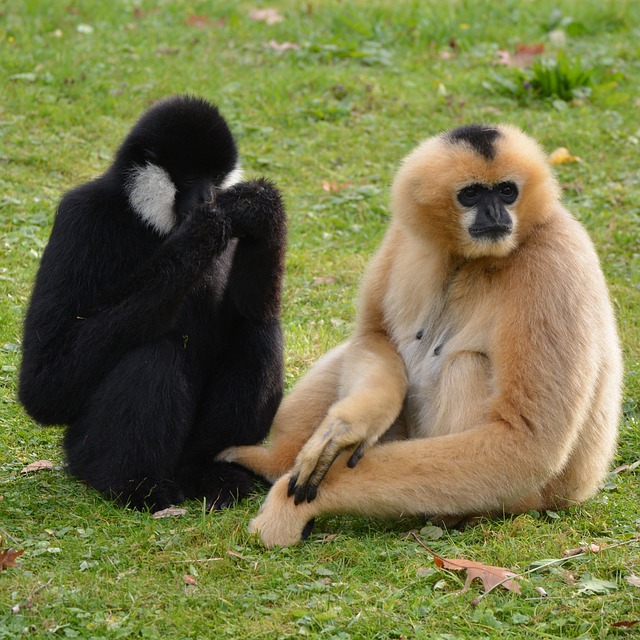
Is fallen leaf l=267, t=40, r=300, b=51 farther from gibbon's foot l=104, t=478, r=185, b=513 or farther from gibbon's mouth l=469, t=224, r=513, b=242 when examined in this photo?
gibbon's foot l=104, t=478, r=185, b=513

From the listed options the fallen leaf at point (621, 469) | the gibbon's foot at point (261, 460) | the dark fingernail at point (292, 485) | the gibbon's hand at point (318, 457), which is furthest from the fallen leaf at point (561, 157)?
the dark fingernail at point (292, 485)

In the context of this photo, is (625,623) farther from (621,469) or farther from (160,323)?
(160,323)

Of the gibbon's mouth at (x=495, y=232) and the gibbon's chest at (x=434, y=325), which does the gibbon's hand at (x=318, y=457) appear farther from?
the gibbon's mouth at (x=495, y=232)

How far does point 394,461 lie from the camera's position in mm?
4219

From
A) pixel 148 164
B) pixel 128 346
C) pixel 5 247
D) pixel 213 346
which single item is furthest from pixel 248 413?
pixel 5 247

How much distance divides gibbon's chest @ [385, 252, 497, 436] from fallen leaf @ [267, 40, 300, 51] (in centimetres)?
612

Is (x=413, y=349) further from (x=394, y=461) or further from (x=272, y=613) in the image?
(x=272, y=613)

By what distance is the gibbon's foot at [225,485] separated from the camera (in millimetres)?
4629

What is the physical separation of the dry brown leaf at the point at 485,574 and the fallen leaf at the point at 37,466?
213 centimetres

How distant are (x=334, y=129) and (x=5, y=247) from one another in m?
3.29

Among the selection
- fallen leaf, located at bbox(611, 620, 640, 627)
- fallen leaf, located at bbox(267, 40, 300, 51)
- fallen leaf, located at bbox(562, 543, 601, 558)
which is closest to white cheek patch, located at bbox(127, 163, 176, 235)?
fallen leaf, located at bbox(562, 543, 601, 558)

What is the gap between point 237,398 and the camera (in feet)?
16.2

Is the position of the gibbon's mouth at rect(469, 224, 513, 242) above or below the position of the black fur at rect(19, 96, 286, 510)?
above

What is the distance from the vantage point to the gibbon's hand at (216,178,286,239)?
4652 mm
